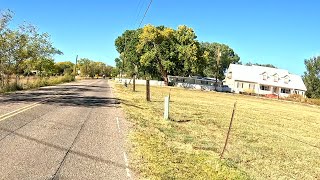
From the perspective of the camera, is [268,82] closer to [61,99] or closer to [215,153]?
[61,99]

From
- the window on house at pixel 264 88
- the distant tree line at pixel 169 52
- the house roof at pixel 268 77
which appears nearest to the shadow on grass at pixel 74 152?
the distant tree line at pixel 169 52

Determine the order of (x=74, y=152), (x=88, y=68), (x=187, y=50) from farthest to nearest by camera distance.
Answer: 1. (x=88, y=68)
2. (x=187, y=50)
3. (x=74, y=152)

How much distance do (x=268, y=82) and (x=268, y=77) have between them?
139 centimetres

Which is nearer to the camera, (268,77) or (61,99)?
(61,99)

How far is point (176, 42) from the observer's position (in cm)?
8819

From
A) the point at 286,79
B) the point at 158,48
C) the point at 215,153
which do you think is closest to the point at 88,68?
the point at 158,48

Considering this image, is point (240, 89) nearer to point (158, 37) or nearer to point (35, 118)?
point (158, 37)

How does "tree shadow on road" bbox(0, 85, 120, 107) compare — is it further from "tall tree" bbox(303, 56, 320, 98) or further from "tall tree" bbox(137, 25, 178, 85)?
"tall tree" bbox(303, 56, 320, 98)

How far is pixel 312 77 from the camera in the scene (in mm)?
92688

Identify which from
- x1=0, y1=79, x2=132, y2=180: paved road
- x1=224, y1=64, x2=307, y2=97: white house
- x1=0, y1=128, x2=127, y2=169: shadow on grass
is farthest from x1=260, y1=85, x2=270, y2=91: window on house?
x1=0, y1=128, x2=127, y2=169: shadow on grass

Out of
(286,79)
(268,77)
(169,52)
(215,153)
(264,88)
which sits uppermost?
(169,52)

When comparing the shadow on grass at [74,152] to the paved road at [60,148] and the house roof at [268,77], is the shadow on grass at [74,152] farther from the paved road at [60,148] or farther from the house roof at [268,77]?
the house roof at [268,77]

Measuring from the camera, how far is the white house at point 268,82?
90125 millimetres

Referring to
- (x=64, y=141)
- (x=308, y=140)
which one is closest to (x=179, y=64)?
(x=308, y=140)
